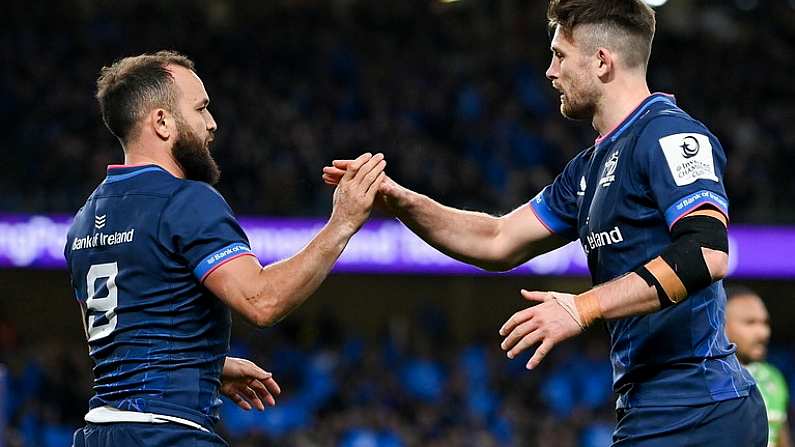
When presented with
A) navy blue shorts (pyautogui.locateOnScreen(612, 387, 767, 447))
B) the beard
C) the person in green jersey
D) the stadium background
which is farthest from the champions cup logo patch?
the stadium background

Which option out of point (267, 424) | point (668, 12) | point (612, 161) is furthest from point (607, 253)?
point (668, 12)

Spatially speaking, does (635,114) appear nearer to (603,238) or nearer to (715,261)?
(603,238)

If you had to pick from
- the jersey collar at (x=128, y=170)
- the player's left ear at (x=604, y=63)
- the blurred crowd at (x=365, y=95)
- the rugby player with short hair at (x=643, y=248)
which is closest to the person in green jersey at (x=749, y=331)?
the rugby player with short hair at (x=643, y=248)

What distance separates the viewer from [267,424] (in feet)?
42.7

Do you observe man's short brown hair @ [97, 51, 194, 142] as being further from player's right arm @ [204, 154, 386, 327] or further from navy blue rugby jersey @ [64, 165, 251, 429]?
player's right arm @ [204, 154, 386, 327]

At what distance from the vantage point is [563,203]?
490cm

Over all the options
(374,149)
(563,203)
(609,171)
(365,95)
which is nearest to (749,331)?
(563,203)

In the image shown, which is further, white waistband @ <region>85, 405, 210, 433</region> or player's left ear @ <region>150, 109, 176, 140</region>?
player's left ear @ <region>150, 109, 176, 140</region>

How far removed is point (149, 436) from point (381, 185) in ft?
4.95

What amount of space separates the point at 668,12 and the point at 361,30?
6.22 meters

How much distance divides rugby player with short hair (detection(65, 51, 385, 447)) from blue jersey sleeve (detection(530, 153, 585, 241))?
0.96m

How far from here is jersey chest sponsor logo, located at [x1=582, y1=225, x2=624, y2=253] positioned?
13.7ft

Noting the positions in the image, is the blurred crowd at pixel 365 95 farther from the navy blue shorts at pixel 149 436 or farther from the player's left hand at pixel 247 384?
the navy blue shorts at pixel 149 436

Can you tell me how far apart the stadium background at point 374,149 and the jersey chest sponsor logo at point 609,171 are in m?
8.77
